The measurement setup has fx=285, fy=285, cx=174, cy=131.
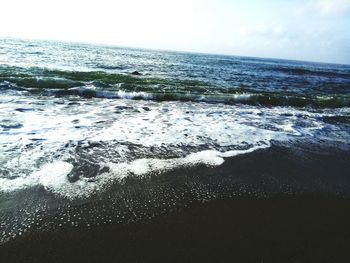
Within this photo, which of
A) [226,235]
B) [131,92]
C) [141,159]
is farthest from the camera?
[131,92]

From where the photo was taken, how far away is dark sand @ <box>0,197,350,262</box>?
11.1 feet

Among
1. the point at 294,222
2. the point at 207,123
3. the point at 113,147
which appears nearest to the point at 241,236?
the point at 294,222

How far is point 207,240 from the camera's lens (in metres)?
3.72

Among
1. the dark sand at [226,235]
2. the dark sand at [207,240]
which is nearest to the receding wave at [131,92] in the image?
the dark sand at [226,235]

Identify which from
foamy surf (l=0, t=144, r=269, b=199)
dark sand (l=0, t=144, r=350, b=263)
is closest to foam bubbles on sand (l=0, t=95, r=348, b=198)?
foamy surf (l=0, t=144, r=269, b=199)

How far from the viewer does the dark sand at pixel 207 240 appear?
3.38 m

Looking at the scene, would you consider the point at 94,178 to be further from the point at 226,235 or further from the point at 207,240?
the point at 226,235

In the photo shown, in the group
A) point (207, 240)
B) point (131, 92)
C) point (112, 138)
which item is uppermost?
point (207, 240)

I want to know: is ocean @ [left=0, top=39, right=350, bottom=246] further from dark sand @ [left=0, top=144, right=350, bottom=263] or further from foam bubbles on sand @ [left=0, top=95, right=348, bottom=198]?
dark sand @ [left=0, top=144, right=350, bottom=263]

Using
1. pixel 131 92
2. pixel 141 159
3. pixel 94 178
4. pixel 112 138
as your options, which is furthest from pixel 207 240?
pixel 131 92

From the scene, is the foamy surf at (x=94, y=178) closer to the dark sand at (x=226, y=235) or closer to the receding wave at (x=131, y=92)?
the dark sand at (x=226, y=235)

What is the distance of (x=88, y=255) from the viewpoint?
3.35 m

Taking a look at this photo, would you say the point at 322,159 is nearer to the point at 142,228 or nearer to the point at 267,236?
the point at 267,236

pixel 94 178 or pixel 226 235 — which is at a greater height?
pixel 226 235
